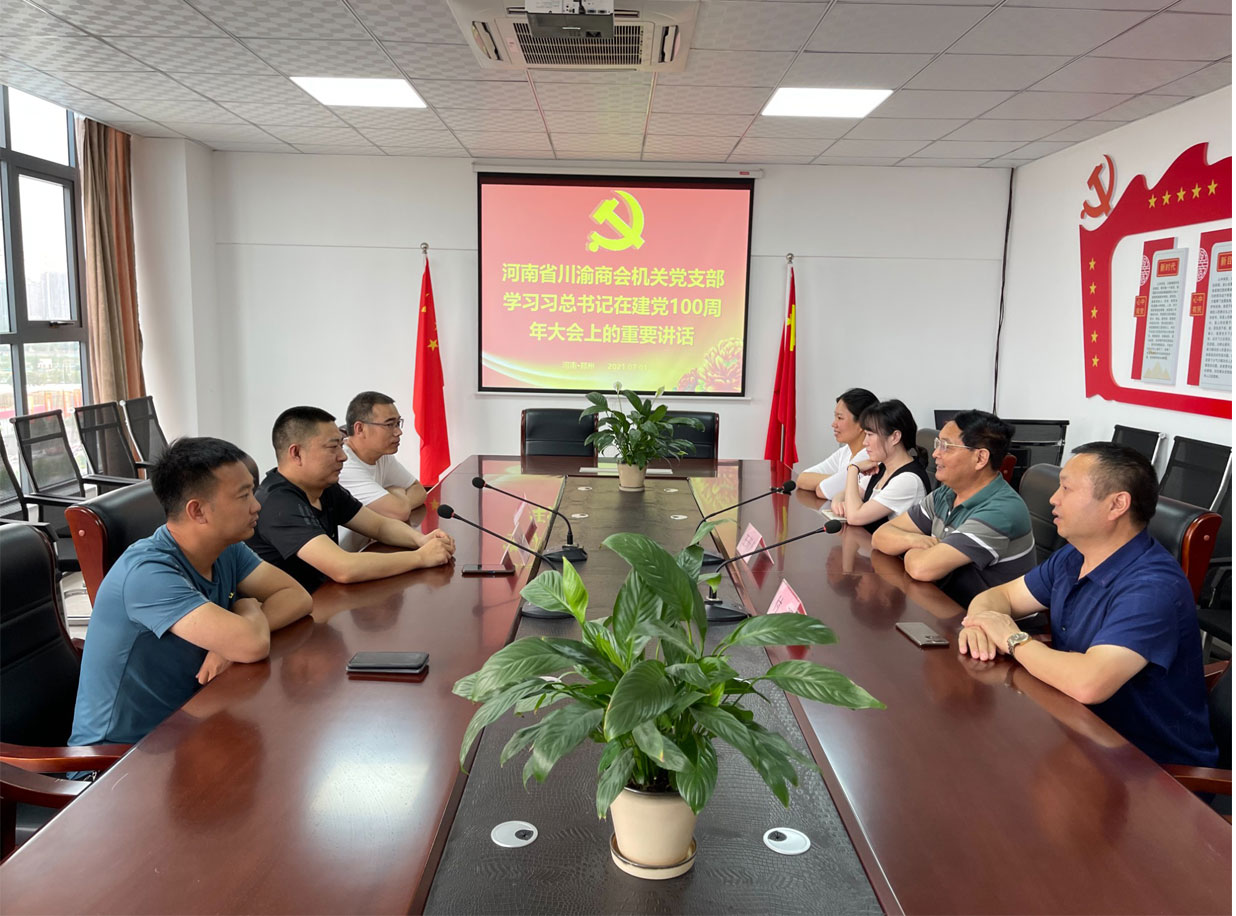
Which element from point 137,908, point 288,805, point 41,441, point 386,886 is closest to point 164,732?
point 288,805

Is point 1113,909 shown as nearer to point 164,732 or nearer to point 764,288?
A: point 164,732

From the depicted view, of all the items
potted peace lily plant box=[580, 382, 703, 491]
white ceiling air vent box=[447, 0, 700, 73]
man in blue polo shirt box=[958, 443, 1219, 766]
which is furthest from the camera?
potted peace lily plant box=[580, 382, 703, 491]

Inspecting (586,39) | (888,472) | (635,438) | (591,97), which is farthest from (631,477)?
(591,97)

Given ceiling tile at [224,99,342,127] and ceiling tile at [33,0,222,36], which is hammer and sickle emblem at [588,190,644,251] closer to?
ceiling tile at [224,99,342,127]

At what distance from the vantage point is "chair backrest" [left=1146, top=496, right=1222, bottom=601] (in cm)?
248

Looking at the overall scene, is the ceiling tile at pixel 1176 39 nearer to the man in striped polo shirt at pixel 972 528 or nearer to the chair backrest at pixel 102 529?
the man in striped polo shirt at pixel 972 528

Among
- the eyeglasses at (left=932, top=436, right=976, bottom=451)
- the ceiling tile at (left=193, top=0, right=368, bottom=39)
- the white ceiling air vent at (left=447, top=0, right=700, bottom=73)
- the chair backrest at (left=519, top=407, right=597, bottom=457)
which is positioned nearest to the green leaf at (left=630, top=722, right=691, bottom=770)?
the eyeglasses at (left=932, top=436, right=976, bottom=451)

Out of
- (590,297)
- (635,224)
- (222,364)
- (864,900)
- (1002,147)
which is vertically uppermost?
(1002,147)

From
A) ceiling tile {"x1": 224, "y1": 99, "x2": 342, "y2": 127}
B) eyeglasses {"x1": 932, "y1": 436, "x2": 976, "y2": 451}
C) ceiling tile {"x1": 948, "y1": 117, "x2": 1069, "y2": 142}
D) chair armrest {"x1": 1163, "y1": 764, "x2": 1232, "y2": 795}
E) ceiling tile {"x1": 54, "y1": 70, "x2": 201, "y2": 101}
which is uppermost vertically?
ceiling tile {"x1": 948, "y1": 117, "x2": 1069, "y2": 142}

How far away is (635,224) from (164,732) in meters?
5.39

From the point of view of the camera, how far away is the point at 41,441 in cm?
398

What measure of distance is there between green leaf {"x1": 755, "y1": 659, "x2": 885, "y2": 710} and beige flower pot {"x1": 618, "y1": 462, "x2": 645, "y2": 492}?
112 inches

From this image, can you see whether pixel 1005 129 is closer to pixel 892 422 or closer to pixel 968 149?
pixel 968 149

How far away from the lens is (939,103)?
14.8 ft
